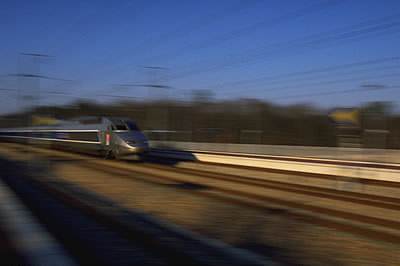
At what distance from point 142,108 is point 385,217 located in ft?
88.3

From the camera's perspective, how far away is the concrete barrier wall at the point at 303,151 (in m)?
16.2

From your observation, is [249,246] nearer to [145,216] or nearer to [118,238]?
[118,238]

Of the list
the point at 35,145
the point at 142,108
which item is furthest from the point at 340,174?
the point at 35,145

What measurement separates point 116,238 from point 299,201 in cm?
562

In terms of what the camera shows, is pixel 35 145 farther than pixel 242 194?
Yes

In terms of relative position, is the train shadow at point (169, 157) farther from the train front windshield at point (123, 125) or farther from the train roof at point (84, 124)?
the train roof at point (84, 124)

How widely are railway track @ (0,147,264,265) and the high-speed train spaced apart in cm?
945

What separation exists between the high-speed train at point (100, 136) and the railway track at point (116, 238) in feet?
31.0

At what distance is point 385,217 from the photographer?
25.1 ft

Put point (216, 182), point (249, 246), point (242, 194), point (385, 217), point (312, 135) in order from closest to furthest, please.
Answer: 1. point (249, 246)
2. point (385, 217)
3. point (242, 194)
4. point (216, 182)
5. point (312, 135)

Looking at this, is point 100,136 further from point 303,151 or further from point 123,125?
point 303,151

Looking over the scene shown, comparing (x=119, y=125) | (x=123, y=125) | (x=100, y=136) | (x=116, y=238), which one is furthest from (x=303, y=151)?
(x=116, y=238)

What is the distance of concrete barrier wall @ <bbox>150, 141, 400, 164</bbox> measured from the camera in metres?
16.2

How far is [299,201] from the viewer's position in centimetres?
934
